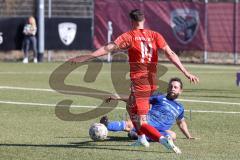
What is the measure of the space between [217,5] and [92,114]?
21051 millimetres

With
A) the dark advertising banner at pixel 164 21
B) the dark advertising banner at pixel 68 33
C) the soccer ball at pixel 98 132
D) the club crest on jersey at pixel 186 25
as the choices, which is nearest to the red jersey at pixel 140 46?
the soccer ball at pixel 98 132

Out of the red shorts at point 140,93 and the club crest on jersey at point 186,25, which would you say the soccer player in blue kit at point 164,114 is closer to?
the red shorts at point 140,93

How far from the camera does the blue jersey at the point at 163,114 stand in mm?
11859

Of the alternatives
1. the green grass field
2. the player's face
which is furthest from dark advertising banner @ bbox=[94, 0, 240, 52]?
the player's face

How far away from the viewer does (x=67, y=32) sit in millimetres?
35188

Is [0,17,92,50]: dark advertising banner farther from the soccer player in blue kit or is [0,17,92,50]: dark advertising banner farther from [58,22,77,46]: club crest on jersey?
the soccer player in blue kit

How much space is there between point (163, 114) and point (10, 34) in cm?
2288

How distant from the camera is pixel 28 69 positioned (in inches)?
1147

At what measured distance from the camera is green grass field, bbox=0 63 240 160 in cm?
1034

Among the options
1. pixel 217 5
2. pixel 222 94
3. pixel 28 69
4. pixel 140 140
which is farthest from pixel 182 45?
pixel 140 140

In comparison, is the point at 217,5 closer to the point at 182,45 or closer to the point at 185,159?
the point at 182,45

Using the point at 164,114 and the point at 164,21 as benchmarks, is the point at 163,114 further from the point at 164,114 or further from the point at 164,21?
the point at 164,21

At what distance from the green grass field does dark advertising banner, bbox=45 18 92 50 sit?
11.4 m

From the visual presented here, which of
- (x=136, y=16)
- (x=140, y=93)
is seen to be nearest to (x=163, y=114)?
(x=140, y=93)
